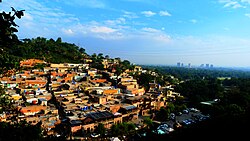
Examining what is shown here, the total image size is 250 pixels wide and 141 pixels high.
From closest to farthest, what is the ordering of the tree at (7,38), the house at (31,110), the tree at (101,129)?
the tree at (7,38)
the tree at (101,129)
the house at (31,110)

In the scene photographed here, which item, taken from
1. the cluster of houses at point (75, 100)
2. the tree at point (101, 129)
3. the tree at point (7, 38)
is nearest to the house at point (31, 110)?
the cluster of houses at point (75, 100)

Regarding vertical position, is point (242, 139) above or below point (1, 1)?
below

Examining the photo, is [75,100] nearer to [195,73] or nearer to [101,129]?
[101,129]

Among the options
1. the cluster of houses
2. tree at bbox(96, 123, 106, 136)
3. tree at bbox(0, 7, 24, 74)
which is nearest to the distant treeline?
the cluster of houses

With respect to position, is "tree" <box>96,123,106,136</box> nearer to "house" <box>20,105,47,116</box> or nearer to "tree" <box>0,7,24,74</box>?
"house" <box>20,105,47,116</box>

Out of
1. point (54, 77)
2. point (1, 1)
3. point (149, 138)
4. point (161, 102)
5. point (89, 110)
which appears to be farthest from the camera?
point (54, 77)

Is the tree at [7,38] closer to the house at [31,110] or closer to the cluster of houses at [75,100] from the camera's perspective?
the cluster of houses at [75,100]

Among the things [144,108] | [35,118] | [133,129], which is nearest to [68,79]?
[144,108]

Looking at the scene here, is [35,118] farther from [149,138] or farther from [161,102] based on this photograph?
[161,102]

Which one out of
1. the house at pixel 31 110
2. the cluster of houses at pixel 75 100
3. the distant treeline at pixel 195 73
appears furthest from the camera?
the distant treeline at pixel 195 73
